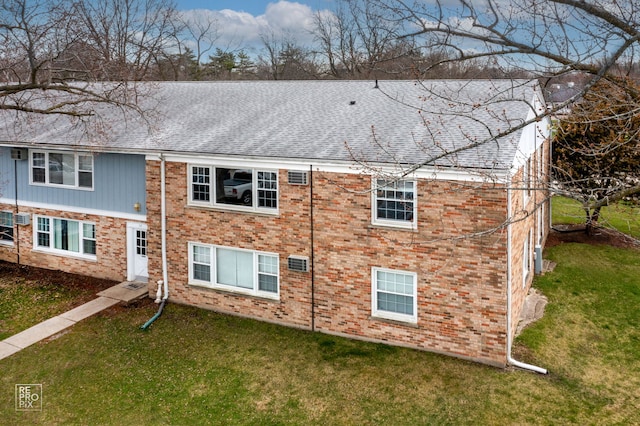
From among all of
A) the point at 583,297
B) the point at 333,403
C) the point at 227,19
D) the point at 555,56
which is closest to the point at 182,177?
the point at 333,403

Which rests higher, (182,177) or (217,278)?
(182,177)

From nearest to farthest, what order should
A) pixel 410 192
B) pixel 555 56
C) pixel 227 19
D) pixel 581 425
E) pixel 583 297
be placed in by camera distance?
pixel 555 56 → pixel 581 425 → pixel 410 192 → pixel 583 297 → pixel 227 19

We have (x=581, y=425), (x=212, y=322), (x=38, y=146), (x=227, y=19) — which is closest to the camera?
(x=581, y=425)

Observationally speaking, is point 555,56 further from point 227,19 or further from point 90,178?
point 227,19

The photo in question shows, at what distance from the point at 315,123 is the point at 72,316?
345 inches

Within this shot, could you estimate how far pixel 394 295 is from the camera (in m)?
12.0

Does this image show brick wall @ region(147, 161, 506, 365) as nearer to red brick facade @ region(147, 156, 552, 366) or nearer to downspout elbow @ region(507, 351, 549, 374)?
red brick facade @ region(147, 156, 552, 366)

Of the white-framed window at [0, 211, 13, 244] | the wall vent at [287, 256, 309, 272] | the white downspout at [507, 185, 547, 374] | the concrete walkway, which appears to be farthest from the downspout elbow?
the white-framed window at [0, 211, 13, 244]

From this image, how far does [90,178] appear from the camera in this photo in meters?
16.3

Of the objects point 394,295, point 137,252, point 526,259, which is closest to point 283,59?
point 137,252

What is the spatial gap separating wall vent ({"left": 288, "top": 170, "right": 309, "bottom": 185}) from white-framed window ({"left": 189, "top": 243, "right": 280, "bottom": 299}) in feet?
6.80

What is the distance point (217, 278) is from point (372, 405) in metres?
6.14

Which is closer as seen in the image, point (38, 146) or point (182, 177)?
point (182, 177)

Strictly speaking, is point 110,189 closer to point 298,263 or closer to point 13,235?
point 13,235
